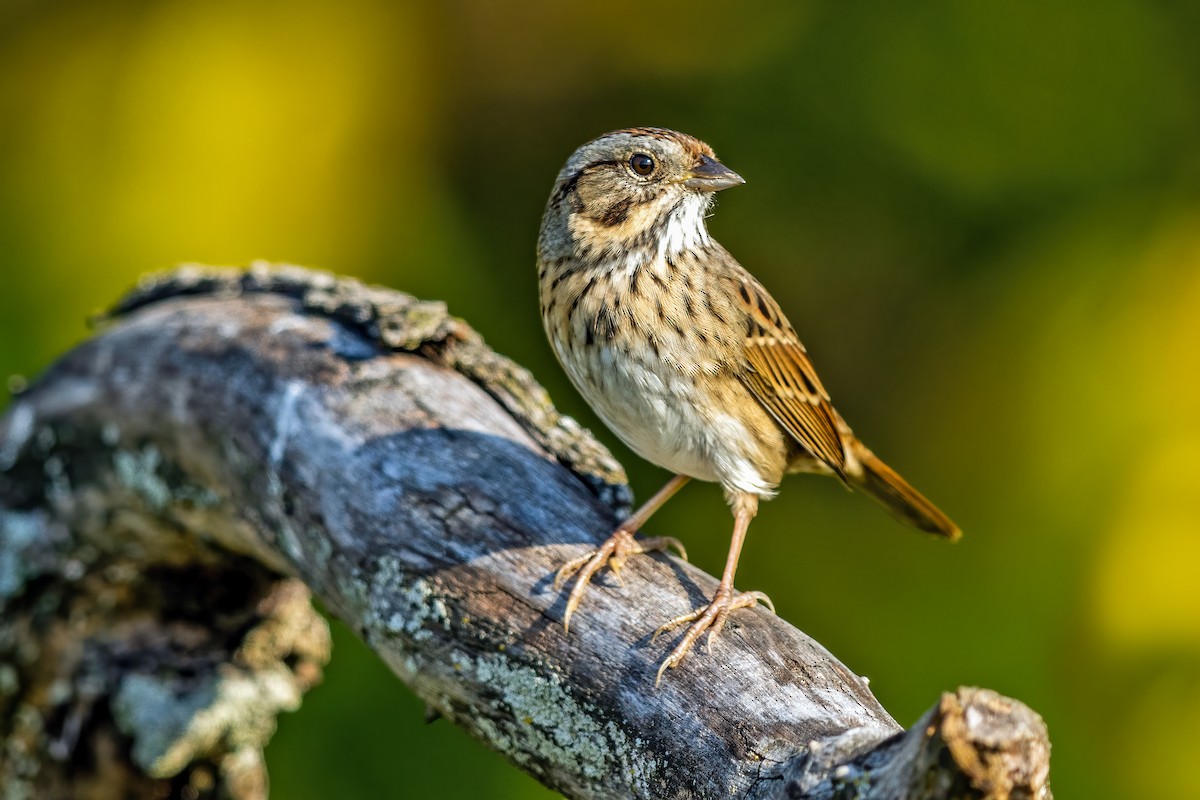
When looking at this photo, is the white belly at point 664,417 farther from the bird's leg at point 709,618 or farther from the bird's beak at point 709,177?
the bird's beak at point 709,177

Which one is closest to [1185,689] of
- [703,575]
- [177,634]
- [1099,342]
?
[1099,342]

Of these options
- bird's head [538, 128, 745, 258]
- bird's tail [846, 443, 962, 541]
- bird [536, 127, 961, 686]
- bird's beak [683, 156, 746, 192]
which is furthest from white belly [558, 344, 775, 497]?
bird's tail [846, 443, 962, 541]

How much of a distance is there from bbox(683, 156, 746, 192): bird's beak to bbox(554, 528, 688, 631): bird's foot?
0.79m

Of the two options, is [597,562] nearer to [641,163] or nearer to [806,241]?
[641,163]

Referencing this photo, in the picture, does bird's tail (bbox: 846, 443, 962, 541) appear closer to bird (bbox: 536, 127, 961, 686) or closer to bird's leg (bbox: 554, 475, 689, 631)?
bird (bbox: 536, 127, 961, 686)

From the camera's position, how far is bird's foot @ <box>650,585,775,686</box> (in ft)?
6.32

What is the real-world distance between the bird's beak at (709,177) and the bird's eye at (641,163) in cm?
9

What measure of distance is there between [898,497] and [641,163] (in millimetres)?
1063

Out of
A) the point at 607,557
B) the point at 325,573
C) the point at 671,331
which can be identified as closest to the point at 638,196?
the point at 671,331

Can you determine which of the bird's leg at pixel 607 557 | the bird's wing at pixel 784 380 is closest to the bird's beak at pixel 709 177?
the bird's wing at pixel 784 380

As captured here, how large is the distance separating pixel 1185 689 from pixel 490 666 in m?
2.05

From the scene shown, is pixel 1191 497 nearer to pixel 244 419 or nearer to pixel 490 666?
pixel 490 666

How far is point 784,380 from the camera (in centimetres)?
276

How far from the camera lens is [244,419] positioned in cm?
262
